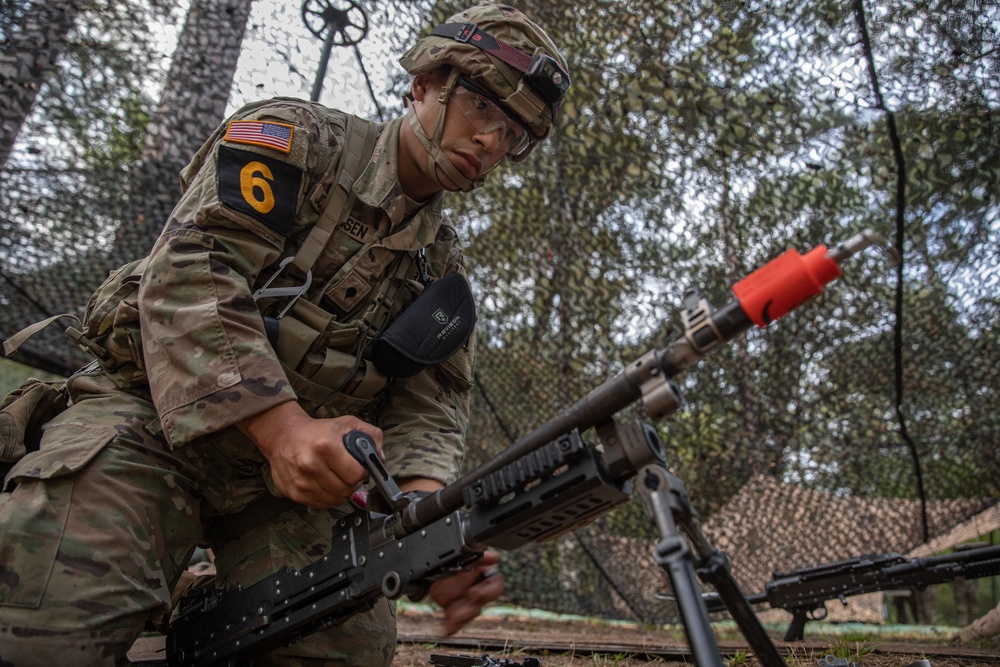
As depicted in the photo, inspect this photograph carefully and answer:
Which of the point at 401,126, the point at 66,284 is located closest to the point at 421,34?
Answer: the point at 401,126

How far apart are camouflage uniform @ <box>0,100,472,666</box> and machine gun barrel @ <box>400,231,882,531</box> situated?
2.38ft

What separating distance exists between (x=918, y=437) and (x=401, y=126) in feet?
11.2

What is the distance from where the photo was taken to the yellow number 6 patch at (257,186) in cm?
187

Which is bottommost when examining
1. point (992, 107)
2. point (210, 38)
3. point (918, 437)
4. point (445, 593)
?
point (445, 593)

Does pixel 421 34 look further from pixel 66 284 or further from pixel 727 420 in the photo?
pixel 727 420

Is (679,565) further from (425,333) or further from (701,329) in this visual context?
(425,333)

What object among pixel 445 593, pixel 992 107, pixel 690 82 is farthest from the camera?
pixel 690 82

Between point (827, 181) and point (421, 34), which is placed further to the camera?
point (421, 34)

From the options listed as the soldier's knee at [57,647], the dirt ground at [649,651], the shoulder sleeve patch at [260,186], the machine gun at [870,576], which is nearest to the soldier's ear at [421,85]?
the shoulder sleeve patch at [260,186]

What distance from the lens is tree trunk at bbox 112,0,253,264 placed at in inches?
149

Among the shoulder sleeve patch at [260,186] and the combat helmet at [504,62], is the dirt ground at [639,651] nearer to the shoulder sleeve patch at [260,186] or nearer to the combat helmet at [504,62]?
the shoulder sleeve patch at [260,186]

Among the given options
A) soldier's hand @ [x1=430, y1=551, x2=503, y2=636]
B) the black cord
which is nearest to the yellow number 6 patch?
soldier's hand @ [x1=430, y1=551, x2=503, y2=636]

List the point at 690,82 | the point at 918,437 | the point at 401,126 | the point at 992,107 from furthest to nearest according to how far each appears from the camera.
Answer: the point at 918,437 < the point at 690,82 < the point at 992,107 < the point at 401,126

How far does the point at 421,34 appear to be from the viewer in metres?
4.11
